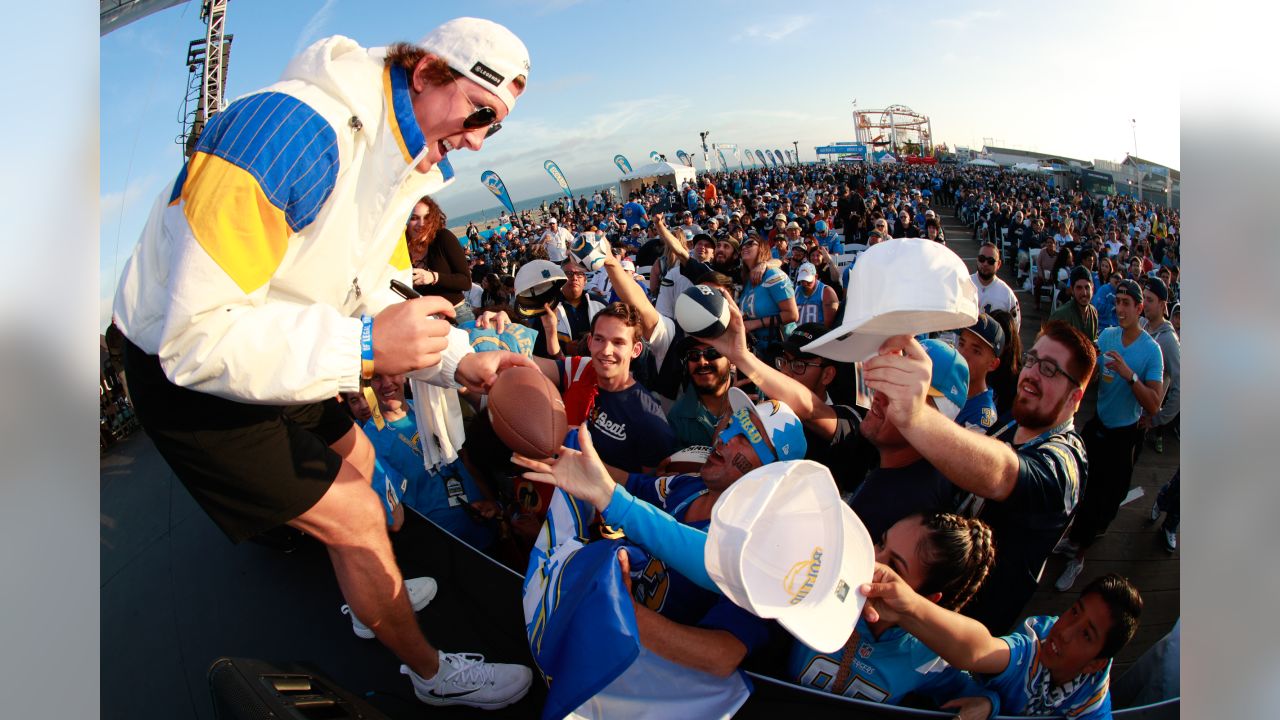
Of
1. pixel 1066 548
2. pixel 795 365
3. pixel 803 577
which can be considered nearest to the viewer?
pixel 803 577

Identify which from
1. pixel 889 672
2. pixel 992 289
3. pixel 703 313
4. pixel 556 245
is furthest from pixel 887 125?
pixel 556 245

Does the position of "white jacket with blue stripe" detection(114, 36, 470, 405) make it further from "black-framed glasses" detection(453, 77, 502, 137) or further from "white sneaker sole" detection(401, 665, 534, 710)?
"white sneaker sole" detection(401, 665, 534, 710)

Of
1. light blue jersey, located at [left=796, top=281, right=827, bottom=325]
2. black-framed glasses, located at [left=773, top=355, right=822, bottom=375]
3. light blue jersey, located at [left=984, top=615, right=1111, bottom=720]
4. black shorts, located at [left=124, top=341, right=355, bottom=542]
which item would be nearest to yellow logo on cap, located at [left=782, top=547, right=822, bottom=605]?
Answer: light blue jersey, located at [left=984, top=615, right=1111, bottom=720]

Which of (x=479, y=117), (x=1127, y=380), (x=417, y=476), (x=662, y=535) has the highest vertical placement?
(x=479, y=117)

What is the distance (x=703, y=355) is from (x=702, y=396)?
0.75ft

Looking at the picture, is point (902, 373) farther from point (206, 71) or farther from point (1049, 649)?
point (206, 71)

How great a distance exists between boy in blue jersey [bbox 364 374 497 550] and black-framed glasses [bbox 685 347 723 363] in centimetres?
119

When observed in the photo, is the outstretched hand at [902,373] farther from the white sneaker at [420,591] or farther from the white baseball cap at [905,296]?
the white sneaker at [420,591]

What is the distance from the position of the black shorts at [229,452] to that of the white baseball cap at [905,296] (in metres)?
1.31

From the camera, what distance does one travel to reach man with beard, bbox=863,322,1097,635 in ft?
4.91

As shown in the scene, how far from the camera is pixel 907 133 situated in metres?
3.02

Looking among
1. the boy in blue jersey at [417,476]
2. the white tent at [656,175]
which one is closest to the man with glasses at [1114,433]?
the boy in blue jersey at [417,476]

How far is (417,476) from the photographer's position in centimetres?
292
